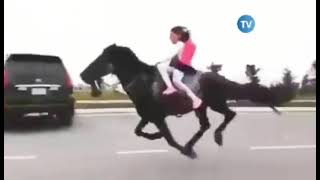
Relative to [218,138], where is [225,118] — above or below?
above

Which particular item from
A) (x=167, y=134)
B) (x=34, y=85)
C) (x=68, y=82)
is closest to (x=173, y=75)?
(x=167, y=134)

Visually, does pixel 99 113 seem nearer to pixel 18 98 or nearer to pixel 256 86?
pixel 18 98

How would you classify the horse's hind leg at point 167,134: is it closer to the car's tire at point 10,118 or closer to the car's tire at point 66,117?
the car's tire at point 66,117

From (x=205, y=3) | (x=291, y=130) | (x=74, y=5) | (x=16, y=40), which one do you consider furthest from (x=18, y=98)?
(x=291, y=130)

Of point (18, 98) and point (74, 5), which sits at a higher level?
point (74, 5)

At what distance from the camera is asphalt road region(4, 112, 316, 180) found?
291 centimetres

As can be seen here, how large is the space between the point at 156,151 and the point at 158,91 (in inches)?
15.3

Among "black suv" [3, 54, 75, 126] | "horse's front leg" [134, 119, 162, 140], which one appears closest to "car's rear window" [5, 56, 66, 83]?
"black suv" [3, 54, 75, 126]

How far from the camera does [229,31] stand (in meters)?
3.10

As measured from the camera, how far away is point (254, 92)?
3.18 m

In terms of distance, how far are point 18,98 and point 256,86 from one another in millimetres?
1526

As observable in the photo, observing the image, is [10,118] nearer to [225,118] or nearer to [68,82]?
[68,82]

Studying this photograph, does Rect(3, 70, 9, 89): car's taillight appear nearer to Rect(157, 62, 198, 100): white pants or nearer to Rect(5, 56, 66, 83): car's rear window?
Rect(5, 56, 66, 83): car's rear window

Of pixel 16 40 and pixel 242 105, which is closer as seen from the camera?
pixel 16 40
